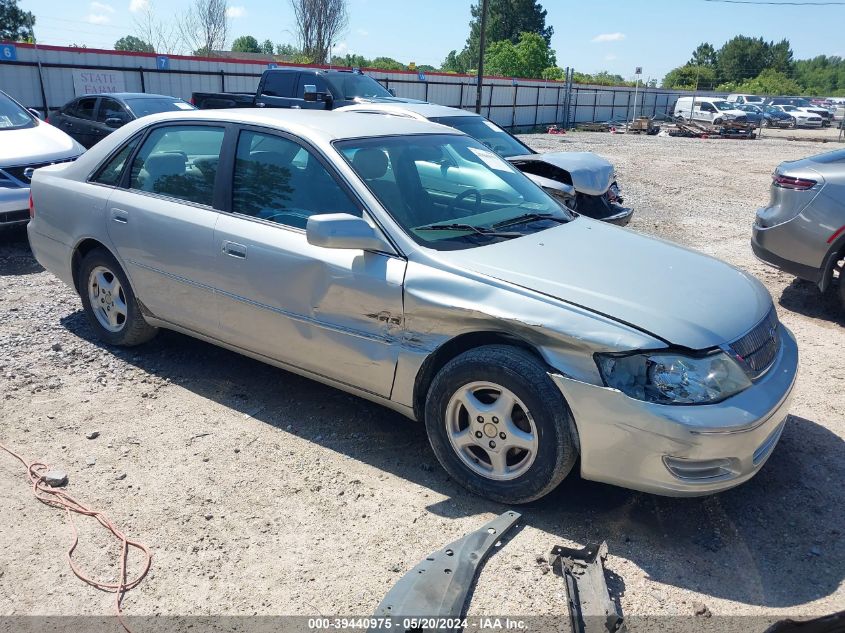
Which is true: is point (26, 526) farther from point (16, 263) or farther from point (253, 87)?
point (253, 87)

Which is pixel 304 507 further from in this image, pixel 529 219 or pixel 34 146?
pixel 34 146

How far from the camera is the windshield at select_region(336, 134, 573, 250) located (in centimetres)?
370

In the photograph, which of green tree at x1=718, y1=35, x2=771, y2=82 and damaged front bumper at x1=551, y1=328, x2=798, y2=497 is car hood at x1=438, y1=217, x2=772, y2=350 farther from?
green tree at x1=718, y1=35, x2=771, y2=82

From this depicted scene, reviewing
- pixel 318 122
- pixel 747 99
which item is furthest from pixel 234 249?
pixel 747 99

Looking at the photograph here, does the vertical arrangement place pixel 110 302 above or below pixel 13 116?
below

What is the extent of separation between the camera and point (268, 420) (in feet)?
13.8

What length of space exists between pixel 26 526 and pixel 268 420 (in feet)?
4.45

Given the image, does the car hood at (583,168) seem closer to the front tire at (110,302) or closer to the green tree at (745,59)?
the front tire at (110,302)

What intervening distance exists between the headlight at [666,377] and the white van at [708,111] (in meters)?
37.0

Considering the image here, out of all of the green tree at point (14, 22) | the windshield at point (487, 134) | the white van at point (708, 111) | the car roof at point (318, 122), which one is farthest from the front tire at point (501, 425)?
the green tree at point (14, 22)

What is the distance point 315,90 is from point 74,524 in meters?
11.3

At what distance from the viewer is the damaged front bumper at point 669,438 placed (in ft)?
9.43

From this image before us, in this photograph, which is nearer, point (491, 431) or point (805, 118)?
point (491, 431)

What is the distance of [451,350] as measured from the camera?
136 inches
